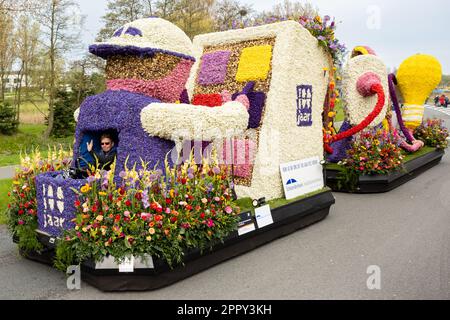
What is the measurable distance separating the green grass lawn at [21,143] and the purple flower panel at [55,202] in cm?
715

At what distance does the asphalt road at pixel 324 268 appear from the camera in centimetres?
355

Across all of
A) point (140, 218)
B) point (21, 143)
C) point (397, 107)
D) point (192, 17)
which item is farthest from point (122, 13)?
point (140, 218)

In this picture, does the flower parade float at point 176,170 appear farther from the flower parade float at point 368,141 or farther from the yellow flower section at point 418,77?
the yellow flower section at point 418,77

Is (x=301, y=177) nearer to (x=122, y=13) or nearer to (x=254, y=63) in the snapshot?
(x=254, y=63)

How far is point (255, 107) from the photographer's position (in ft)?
17.1

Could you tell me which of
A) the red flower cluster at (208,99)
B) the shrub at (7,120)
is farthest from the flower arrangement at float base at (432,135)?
the shrub at (7,120)

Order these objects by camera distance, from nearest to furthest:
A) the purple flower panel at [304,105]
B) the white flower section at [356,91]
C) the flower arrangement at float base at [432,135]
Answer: the purple flower panel at [304,105] → the white flower section at [356,91] → the flower arrangement at float base at [432,135]

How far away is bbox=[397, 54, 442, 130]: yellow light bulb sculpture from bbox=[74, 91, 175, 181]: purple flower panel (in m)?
7.69

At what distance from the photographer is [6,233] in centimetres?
532

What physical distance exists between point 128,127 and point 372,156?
16.9 ft

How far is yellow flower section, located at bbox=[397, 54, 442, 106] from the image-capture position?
956cm
